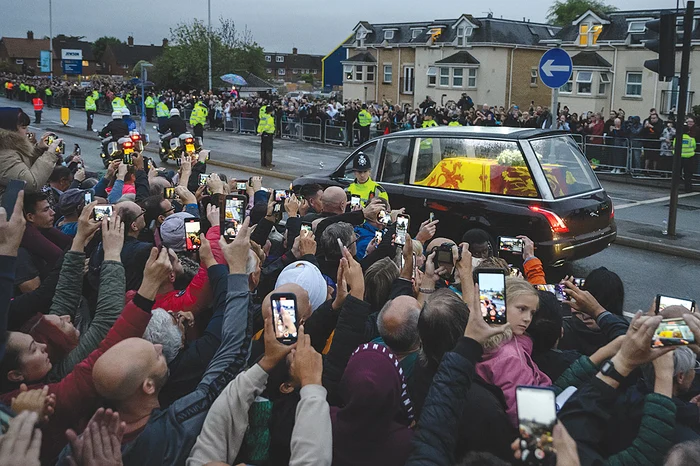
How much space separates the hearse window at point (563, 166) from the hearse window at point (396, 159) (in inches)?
72.7

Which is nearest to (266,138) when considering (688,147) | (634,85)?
(688,147)

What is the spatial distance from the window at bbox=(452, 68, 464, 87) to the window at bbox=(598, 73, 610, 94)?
11.9m

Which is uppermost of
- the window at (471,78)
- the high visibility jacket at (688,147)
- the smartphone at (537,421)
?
the window at (471,78)

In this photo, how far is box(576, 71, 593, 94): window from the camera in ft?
122

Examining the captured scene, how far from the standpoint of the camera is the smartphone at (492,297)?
2.99 m

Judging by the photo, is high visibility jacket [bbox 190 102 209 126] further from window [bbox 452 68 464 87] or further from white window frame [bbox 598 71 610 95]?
window [bbox 452 68 464 87]

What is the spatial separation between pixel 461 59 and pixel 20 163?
44.3 metres

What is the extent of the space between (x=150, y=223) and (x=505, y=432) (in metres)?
3.92

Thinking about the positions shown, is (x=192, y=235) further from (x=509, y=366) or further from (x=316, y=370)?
(x=509, y=366)

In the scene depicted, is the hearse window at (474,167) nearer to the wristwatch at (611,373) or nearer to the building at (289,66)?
the wristwatch at (611,373)

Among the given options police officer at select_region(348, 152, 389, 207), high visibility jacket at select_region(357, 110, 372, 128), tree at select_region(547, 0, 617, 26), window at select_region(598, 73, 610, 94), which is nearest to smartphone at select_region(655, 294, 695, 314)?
police officer at select_region(348, 152, 389, 207)

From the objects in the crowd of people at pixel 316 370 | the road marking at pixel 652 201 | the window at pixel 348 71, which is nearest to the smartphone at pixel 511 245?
the crowd of people at pixel 316 370

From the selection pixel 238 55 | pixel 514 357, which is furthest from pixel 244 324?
pixel 238 55

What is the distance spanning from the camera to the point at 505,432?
2664 mm
